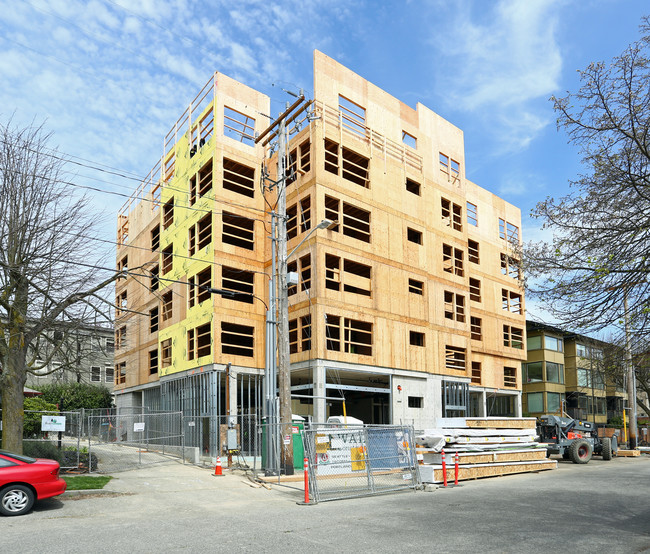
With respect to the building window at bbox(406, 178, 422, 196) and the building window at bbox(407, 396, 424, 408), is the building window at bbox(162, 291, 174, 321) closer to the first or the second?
the building window at bbox(407, 396, 424, 408)


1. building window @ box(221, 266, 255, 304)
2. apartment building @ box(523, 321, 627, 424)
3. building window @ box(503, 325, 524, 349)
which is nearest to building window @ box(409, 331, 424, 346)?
building window @ box(221, 266, 255, 304)

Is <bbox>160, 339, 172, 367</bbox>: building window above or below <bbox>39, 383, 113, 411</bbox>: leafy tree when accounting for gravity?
above

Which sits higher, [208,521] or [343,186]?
[343,186]

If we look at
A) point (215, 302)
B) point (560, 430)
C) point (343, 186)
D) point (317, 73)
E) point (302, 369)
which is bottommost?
point (560, 430)

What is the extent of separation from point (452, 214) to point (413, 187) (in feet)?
11.2

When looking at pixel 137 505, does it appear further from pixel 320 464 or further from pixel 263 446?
pixel 263 446

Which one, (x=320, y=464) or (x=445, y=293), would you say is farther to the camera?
(x=445, y=293)

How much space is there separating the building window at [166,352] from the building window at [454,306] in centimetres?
1738

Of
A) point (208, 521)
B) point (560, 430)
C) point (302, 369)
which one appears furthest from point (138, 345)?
point (208, 521)

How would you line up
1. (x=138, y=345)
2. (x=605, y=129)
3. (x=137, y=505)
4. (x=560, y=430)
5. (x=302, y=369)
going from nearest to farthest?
(x=605, y=129)
(x=137, y=505)
(x=560, y=430)
(x=302, y=369)
(x=138, y=345)

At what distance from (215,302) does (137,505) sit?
17.2m

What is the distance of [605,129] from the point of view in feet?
33.3

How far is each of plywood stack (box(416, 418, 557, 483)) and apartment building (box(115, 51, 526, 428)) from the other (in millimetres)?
7402

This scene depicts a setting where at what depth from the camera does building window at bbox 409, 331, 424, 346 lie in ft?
117
